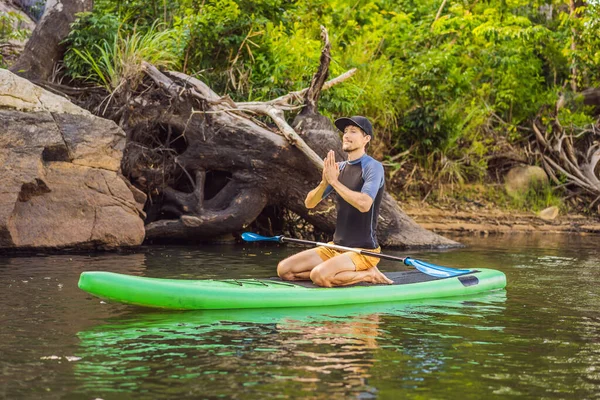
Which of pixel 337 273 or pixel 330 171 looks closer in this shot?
pixel 330 171

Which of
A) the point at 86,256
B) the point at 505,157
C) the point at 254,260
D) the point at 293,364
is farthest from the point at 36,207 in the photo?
the point at 505,157

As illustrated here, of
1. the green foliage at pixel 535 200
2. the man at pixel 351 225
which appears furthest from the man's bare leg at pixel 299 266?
the green foliage at pixel 535 200

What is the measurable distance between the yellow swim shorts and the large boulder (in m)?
4.02

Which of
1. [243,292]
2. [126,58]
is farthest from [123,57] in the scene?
[243,292]

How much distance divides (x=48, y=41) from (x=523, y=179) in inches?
352

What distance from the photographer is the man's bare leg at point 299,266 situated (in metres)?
7.61

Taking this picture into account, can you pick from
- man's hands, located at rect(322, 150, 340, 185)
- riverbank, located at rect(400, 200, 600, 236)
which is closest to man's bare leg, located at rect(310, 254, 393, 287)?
man's hands, located at rect(322, 150, 340, 185)

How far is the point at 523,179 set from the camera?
1711 cm

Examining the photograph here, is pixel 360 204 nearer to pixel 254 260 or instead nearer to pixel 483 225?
pixel 254 260

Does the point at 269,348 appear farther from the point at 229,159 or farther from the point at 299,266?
the point at 229,159

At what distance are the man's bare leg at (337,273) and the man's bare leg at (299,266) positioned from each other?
199 millimetres

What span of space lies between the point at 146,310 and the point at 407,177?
9615mm

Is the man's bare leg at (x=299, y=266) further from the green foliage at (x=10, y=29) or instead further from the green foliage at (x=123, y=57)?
the green foliage at (x=10, y=29)

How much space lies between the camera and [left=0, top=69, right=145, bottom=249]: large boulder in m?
10.2
